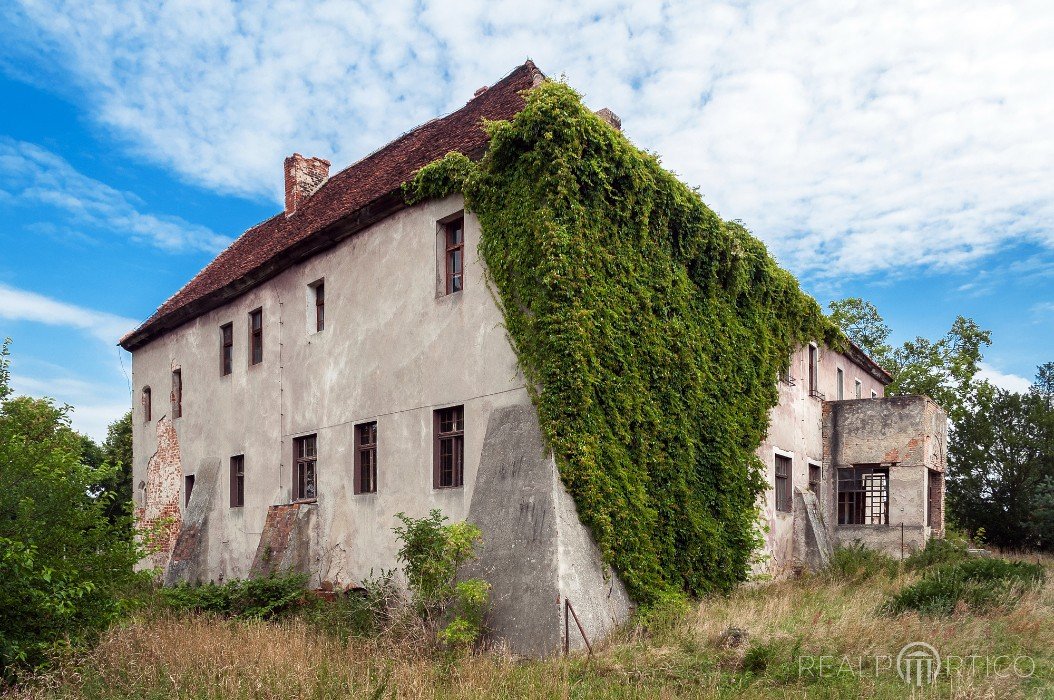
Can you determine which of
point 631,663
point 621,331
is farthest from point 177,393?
point 631,663

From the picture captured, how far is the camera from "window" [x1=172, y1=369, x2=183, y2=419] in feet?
74.5

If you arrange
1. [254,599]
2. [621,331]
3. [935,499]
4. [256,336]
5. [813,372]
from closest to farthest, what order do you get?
[621,331] → [254,599] → [256,336] → [813,372] → [935,499]

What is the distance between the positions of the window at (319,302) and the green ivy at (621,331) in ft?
12.5

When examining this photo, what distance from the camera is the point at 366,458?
51.7ft

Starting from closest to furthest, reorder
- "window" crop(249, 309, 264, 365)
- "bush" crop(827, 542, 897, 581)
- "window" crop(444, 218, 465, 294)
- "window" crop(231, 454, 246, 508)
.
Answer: "window" crop(444, 218, 465, 294), "bush" crop(827, 542, 897, 581), "window" crop(231, 454, 246, 508), "window" crop(249, 309, 264, 365)

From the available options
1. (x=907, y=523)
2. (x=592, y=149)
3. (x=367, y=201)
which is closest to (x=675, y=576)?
(x=592, y=149)

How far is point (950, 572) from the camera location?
50.2ft

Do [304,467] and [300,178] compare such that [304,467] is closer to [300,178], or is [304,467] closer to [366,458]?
[366,458]

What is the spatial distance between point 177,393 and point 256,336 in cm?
451

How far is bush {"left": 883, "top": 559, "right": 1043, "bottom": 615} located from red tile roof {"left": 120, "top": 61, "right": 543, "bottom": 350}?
989cm

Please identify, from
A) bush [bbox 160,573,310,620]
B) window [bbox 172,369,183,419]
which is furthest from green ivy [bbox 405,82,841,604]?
window [bbox 172,369,183,419]

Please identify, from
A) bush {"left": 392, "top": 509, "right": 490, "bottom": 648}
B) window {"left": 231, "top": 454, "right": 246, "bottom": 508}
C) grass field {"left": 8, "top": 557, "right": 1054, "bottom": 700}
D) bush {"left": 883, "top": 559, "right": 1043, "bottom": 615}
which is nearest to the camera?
grass field {"left": 8, "top": 557, "right": 1054, "bottom": 700}

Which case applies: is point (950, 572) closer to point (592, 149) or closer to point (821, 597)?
point (821, 597)

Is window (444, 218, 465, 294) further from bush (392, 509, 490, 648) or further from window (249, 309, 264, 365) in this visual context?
window (249, 309, 264, 365)
